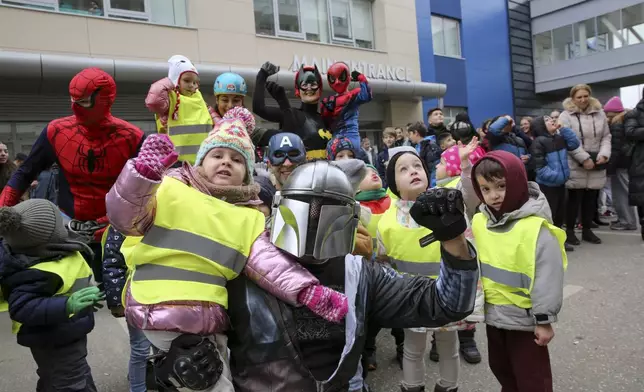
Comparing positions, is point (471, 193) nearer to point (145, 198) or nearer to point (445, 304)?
point (445, 304)

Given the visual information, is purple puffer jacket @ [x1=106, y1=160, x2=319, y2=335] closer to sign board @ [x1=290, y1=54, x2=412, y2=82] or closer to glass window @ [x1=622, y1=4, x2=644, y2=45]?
sign board @ [x1=290, y1=54, x2=412, y2=82]

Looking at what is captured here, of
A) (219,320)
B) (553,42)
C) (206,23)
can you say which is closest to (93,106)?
(219,320)

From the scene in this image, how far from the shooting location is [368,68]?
44.6 ft

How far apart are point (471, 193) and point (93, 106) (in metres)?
2.32

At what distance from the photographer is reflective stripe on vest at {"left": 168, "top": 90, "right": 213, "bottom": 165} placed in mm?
3168

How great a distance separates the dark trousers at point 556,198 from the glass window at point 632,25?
54.6 feet

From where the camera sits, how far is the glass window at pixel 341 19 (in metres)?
13.6

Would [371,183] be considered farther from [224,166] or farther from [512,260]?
[224,166]

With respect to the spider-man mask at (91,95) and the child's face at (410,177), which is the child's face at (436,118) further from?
the spider-man mask at (91,95)

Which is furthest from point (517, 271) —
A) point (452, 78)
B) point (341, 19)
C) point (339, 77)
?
point (452, 78)

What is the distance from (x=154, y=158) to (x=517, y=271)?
69.4 inches

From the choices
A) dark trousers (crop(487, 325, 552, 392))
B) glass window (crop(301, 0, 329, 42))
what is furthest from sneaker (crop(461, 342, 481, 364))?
glass window (crop(301, 0, 329, 42))

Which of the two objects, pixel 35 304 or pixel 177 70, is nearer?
pixel 35 304

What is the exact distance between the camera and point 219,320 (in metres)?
1.50
